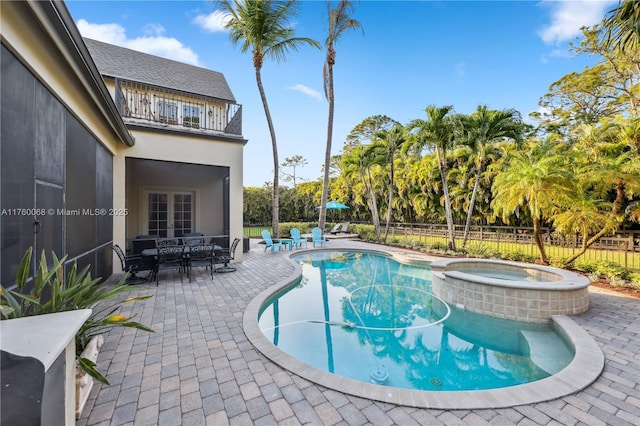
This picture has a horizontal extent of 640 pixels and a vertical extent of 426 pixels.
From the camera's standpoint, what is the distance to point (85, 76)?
4.21 metres

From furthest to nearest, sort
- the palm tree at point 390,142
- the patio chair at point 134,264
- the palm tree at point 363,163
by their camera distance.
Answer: the palm tree at point 363,163, the palm tree at point 390,142, the patio chair at point 134,264

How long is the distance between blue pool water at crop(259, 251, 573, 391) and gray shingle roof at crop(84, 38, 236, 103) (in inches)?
328

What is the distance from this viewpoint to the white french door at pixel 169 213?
444 inches

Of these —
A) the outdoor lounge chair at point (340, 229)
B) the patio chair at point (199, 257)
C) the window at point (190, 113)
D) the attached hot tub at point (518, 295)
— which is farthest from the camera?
the outdoor lounge chair at point (340, 229)

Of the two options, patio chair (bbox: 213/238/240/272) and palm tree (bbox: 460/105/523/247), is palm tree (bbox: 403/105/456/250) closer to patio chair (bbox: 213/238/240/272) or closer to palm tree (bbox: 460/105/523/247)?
palm tree (bbox: 460/105/523/247)

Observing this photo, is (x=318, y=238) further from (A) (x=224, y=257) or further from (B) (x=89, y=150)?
(B) (x=89, y=150)

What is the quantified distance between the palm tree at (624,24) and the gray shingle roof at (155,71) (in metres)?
10.3

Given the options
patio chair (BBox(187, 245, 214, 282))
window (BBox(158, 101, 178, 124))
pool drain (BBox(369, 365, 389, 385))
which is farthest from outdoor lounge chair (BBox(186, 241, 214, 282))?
pool drain (BBox(369, 365, 389, 385))

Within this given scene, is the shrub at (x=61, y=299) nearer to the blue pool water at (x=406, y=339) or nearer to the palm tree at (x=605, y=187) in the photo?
the blue pool water at (x=406, y=339)

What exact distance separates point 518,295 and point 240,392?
18.2 feet

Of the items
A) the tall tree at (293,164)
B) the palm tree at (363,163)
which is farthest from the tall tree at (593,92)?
the tall tree at (293,164)

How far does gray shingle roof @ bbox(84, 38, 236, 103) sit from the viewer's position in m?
10.8

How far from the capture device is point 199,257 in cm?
813

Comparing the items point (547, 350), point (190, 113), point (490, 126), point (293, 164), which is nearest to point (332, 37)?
point (190, 113)
